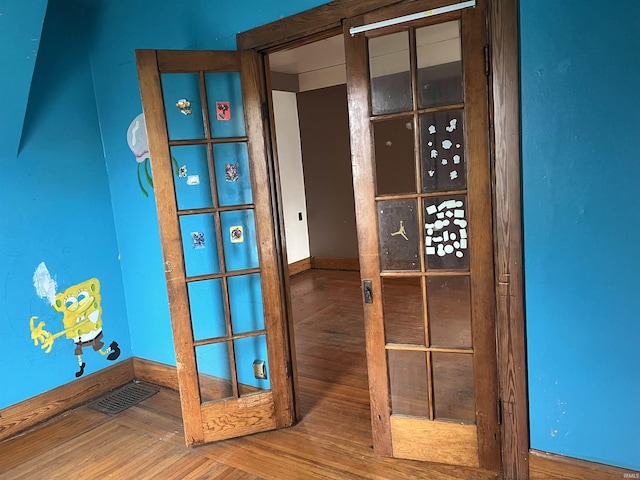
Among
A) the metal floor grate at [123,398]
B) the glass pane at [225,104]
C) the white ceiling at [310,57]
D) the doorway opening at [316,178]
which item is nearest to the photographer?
the glass pane at [225,104]

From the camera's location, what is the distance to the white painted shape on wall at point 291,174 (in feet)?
20.1

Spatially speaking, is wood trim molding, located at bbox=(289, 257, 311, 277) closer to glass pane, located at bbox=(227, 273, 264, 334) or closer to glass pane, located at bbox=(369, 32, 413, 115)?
glass pane, located at bbox=(227, 273, 264, 334)

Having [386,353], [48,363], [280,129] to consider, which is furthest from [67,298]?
[280,129]

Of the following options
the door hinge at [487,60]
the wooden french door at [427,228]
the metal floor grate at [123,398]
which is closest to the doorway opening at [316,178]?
the metal floor grate at [123,398]

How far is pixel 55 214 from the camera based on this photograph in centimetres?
295

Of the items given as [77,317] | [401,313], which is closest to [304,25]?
[401,313]

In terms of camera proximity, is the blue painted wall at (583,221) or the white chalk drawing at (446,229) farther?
the white chalk drawing at (446,229)

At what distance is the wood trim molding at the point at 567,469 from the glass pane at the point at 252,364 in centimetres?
147

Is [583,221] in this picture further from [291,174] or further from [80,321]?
[291,174]

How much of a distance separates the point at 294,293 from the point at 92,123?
3.08 meters

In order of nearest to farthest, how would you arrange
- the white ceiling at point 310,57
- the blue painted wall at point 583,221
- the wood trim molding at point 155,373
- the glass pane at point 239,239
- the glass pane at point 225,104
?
the blue painted wall at point 583,221 → the glass pane at point 225,104 → the glass pane at point 239,239 → the wood trim molding at point 155,373 → the white ceiling at point 310,57

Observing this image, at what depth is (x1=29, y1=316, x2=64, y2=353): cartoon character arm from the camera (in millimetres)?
2820

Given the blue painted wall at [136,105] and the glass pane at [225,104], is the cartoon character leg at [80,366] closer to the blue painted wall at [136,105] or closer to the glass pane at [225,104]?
the blue painted wall at [136,105]

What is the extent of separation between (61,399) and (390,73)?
2940mm
